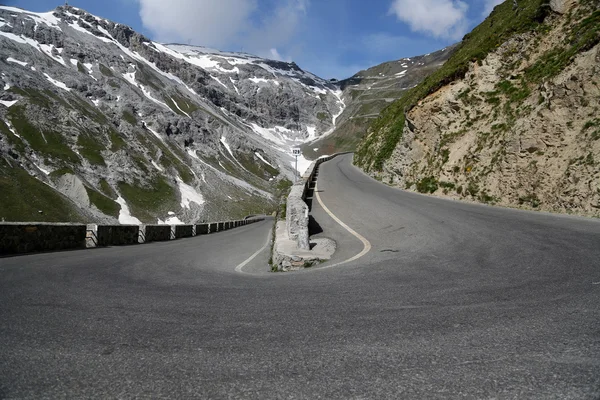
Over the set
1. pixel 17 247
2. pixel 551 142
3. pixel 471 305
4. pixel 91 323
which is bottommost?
pixel 17 247

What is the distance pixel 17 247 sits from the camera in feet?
35.5

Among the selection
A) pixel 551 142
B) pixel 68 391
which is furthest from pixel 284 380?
pixel 551 142

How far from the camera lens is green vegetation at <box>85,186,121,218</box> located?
108 m

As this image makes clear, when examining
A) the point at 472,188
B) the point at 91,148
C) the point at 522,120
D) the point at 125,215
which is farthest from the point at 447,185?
the point at 91,148

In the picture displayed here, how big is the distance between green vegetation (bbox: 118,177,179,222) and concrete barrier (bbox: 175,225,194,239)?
Answer: 3611 inches

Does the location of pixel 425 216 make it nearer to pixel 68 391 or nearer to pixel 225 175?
pixel 68 391

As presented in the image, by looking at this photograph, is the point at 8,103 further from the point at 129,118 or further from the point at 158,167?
the point at 158,167

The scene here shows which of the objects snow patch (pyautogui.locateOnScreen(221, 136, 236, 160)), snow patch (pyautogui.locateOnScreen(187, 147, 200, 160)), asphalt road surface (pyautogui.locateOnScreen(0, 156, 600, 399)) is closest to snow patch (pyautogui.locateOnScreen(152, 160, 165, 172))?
snow patch (pyautogui.locateOnScreen(187, 147, 200, 160))

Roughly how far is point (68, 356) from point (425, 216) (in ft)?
44.8

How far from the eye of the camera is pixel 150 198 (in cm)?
12344

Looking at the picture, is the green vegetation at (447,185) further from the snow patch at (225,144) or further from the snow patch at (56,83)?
the snow patch at (56,83)

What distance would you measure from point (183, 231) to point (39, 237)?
14.6m

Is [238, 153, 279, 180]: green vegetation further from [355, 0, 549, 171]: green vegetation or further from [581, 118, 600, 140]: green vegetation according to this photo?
[581, 118, 600, 140]: green vegetation

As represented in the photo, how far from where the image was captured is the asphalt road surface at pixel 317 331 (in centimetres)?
280
